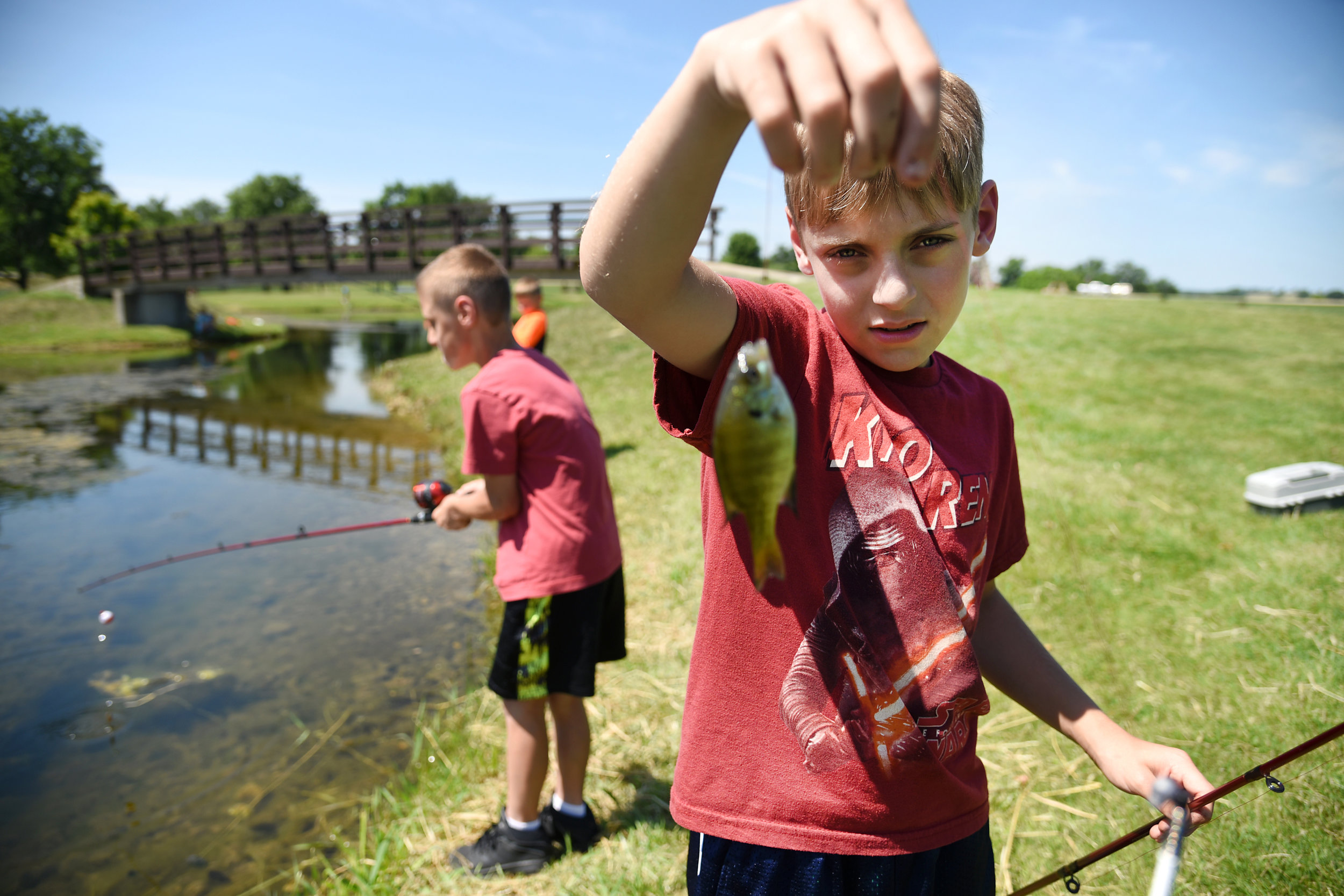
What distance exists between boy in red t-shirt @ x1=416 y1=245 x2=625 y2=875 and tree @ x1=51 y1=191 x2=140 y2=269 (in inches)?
2245

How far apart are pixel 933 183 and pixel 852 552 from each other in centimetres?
71

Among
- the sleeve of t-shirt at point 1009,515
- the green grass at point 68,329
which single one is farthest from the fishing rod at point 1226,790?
the green grass at point 68,329

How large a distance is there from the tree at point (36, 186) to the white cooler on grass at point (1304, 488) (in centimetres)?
6494

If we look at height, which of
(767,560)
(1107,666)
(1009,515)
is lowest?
(1107,666)

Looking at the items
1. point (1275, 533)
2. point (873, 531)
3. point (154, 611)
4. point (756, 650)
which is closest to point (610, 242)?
point (873, 531)

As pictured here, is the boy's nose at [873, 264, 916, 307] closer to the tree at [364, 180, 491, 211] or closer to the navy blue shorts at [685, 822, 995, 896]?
the navy blue shorts at [685, 822, 995, 896]

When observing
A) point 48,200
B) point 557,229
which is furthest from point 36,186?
point 557,229

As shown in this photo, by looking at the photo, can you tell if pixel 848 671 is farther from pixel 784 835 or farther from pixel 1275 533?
pixel 1275 533

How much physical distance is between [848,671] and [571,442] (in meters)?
2.13

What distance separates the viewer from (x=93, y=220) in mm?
46719

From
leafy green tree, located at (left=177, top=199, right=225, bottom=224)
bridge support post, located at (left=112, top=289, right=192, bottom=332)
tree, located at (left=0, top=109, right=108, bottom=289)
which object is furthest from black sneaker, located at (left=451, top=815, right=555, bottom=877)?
→ leafy green tree, located at (left=177, top=199, right=225, bottom=224)

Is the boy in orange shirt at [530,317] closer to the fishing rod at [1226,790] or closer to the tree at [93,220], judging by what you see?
the fishing rod at [1226,790]

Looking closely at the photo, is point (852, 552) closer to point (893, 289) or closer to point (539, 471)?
point (893, 289)

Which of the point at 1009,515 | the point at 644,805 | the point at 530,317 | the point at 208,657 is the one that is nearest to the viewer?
the point at 1009,515
